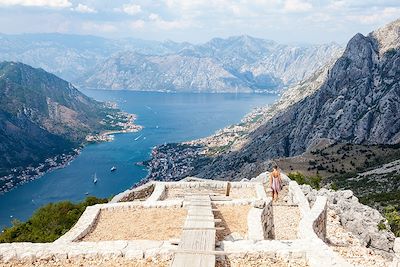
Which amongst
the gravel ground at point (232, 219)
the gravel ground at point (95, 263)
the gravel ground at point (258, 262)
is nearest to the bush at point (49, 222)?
the gravel ground at point (232, 219)

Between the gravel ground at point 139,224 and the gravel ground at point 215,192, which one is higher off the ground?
the gravel ground at point 139,224

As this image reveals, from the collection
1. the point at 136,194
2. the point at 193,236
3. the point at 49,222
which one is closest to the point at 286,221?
the point at 193,236

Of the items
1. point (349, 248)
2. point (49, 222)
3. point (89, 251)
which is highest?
point (89, 251)

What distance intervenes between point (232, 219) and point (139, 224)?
4277 mm

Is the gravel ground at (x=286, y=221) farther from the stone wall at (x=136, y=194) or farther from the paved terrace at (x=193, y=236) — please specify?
the stone wall at (x=136, y=194)

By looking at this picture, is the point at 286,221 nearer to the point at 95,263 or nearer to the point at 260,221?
the point at 260,221

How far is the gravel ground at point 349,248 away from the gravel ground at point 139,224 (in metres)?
7.18

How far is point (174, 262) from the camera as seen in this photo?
13.3 m

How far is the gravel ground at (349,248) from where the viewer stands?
17.7m

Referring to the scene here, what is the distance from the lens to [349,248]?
2103 cm

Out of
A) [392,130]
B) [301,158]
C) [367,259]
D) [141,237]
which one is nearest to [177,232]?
[141,237]

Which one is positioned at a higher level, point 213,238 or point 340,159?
point 213,238

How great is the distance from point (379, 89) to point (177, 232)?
6975 inches

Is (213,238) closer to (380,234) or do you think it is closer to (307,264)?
(307,264)
